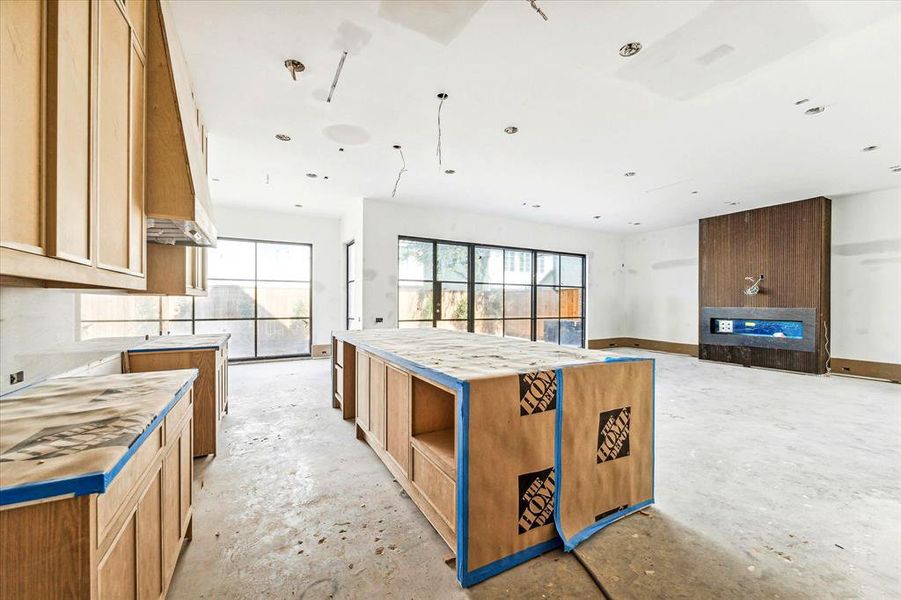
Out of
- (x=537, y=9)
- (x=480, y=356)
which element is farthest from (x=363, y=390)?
(x=537, y=9)

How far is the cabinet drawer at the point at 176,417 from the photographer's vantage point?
4.76 ft

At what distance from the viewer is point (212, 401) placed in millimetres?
2895

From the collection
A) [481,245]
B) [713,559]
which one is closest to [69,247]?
[713,559]

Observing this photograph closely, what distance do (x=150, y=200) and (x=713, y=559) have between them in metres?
3.24

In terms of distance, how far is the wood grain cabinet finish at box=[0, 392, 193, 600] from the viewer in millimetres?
759

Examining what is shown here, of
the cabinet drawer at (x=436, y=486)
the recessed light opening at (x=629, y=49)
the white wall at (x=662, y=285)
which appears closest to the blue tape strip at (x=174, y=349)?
the cabinet drawer at (x=436, y=486)

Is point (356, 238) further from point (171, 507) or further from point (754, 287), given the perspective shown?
point (754, 287)

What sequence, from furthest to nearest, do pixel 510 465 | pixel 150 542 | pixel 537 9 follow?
pixel 537 9 → pixel 510 465 → pixel 150 542

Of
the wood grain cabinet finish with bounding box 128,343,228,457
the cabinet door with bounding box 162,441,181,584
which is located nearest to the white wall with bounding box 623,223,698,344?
the wood grain cabinet finish with bounding box 128,343,228,457

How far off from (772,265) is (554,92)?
20.3 ft

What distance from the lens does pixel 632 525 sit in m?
2.06

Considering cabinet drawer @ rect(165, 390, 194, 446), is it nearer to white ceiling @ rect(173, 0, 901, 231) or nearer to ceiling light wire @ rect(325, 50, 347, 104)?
white ceiling @ rect(173, 0, 901, 231)

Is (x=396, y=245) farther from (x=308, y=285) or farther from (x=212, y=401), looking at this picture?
(x=212, y=401)

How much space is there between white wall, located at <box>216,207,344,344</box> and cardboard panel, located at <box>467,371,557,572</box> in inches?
262
